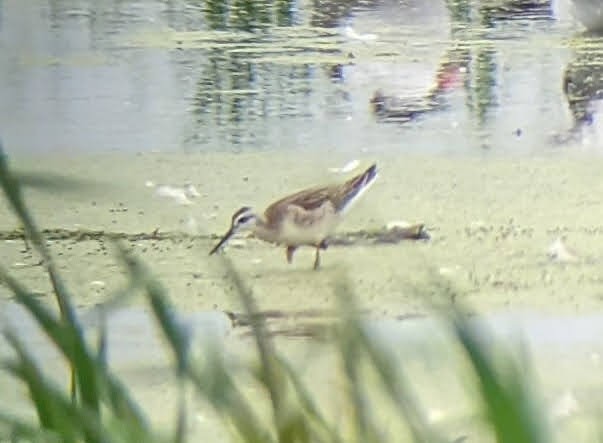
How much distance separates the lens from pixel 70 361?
12.4 inches

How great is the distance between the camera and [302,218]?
2.24 meters

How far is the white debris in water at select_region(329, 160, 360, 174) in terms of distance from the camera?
2.43 metres

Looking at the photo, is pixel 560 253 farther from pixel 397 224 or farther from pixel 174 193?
Result: pixel 174 193

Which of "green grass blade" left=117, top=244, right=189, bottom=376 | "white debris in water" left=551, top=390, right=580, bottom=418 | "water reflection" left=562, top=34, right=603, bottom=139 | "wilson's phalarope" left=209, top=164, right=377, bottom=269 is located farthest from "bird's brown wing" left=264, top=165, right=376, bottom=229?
"green grass blade" left=117, top=244, right=189, bottom=376

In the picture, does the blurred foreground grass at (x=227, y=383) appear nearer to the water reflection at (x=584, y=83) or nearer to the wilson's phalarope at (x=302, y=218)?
the wilson's phalarope at (x=302, y=218)

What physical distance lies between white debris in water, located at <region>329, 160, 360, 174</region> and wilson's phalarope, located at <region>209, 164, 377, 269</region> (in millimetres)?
138

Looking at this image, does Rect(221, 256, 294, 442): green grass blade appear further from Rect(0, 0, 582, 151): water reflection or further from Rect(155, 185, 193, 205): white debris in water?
Rect(0, 0, 582, 151): water reflection

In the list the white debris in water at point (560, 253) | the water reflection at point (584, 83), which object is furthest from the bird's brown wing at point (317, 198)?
the water reflection at point (584, 83)

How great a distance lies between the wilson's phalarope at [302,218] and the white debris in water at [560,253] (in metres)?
0.31

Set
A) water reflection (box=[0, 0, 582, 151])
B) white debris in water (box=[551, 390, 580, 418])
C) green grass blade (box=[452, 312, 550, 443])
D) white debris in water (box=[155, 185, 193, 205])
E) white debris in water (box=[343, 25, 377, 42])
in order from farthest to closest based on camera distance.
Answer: white debris in water (box=[343, 25, 377, 42])
water reflection (box=[0, 0, 582, 151])
white debris in water (box=[155, 185, 193, 205])
white debris in water (box=[551, 390, 580, 418])
green grass blade (box=[452, 312, 550, 443])

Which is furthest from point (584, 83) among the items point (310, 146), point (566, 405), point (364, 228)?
point (566, 405)

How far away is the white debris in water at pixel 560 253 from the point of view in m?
2.20

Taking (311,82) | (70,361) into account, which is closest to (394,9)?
(311,82)

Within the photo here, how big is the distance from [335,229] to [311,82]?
57 centimetres
